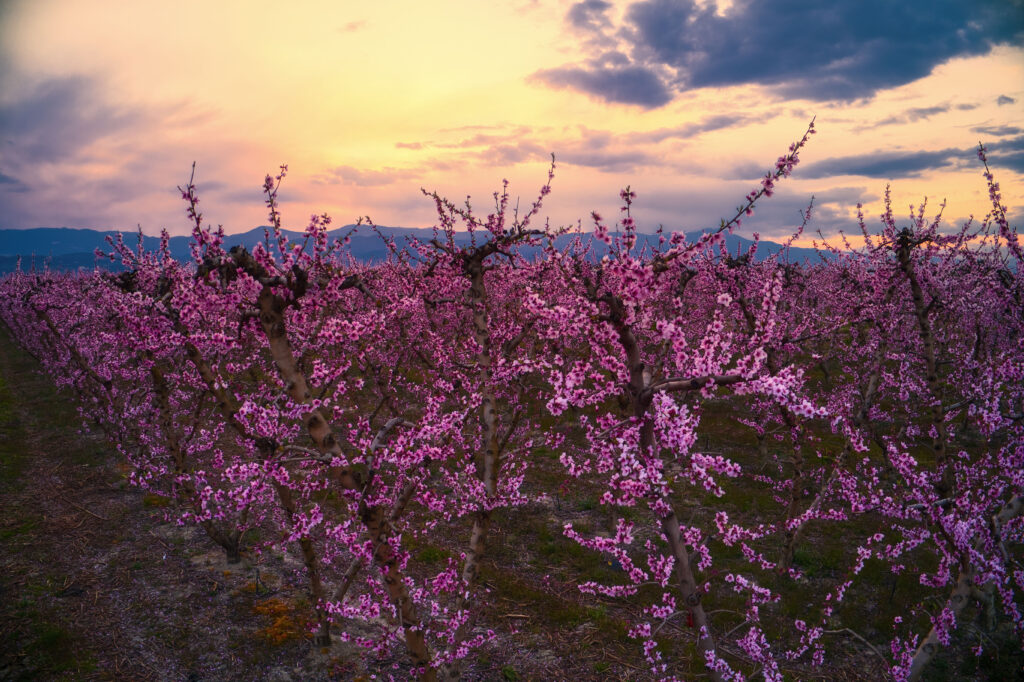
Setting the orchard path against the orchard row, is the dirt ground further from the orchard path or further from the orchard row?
the orchard row

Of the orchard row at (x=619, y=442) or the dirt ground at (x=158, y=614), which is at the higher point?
the orchard row at (x=619, y=442)

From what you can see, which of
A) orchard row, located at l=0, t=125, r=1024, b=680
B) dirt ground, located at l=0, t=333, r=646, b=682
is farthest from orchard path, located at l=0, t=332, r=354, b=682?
orchard row, located at l=0, t=125, r=1024, b=680

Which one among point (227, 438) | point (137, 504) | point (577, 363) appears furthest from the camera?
point (227, 438)

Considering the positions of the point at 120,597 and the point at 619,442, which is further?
the point at 120,597

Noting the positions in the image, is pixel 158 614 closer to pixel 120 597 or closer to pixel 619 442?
pixel 120 597

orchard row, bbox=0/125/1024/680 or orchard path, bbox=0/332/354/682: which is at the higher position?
orchard row, bbox=0/125/1024/680

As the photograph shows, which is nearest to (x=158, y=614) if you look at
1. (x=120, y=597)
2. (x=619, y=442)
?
(x=120, y=597)

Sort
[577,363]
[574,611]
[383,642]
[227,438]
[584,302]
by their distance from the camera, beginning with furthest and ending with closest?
[227,438] < [574,611] < [383,642] < [584,302] < [577,363]

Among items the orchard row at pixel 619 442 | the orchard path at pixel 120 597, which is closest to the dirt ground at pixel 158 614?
the orchard path at pixel 120 597

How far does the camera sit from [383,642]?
666 centimetres

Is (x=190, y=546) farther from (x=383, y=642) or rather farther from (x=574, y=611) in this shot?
(x=574, y=611)

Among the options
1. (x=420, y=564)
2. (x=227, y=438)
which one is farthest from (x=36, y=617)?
(x=227, y=438)

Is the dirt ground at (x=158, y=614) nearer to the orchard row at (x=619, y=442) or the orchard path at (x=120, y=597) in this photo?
the orchard path at (x=120, y=597)

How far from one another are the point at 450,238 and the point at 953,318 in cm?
1745
